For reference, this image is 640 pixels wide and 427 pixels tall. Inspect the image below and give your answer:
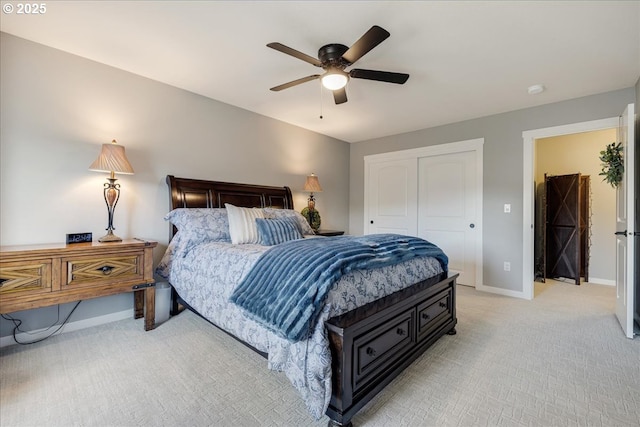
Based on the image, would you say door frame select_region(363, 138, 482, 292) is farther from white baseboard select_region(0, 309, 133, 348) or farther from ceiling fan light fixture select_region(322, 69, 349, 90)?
white baseboard select_region(0, 309, 133, 348)

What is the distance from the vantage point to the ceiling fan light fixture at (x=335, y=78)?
2.36 m

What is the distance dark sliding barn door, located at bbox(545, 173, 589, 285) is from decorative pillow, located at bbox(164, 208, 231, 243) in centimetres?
521

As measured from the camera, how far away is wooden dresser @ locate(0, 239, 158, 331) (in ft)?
6.59

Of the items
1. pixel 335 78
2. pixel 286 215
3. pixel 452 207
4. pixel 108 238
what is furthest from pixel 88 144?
pixel 452 207

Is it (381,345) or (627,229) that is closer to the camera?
(381,345)

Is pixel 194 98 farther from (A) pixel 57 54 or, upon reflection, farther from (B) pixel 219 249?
(B) pixel 219 249

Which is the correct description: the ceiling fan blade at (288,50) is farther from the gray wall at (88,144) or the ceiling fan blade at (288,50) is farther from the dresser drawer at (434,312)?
the dresser drawer at (434,312)

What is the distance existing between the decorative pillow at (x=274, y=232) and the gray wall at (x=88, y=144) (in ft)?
3.78

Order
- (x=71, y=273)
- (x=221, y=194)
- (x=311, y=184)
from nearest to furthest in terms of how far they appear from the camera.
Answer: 1. (x=71, y=273)
2. (x=221, y=194)
3. (x=311, y=184)

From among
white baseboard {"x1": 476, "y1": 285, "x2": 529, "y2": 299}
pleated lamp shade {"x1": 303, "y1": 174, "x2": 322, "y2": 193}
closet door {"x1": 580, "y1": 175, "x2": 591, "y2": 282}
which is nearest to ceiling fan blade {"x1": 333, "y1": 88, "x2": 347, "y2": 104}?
pleated lamp shade {"x1": 303, "y1": 174, "x2": 322, "y2": 193}

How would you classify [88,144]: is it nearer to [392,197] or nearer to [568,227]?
[392,197]

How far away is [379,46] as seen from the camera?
241cm

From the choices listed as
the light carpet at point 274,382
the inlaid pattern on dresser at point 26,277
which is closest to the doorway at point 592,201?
the light carpet at point 274,382

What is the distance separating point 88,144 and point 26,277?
1.33m
